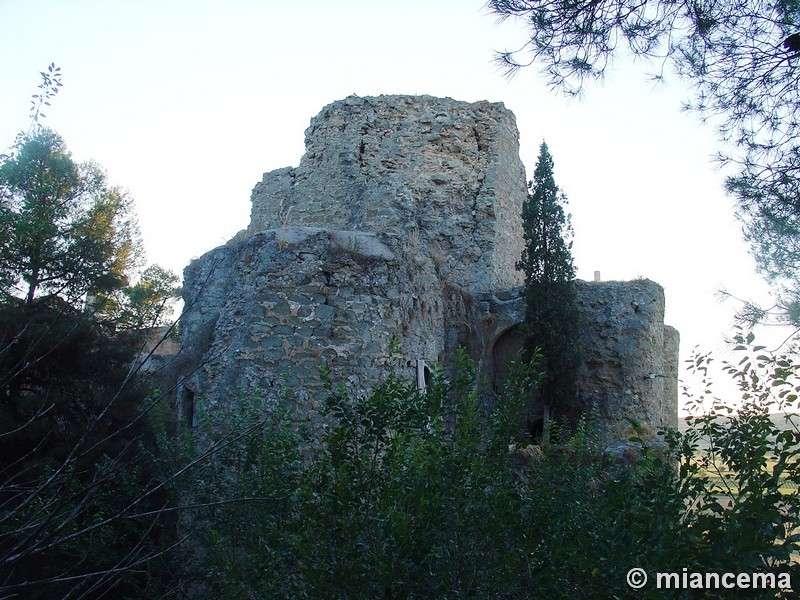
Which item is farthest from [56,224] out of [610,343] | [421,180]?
[610,343]

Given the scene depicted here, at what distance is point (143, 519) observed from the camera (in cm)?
781

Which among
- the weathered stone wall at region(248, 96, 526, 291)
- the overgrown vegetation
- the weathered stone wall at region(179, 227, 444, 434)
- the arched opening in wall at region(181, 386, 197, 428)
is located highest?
the weathered stone wall at region(248, 96, 526, 291)

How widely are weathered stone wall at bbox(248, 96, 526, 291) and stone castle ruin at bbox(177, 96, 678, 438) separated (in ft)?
0.09

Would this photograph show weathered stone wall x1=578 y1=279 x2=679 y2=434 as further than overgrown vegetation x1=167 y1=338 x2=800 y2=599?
Yes

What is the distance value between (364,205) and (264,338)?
20.9 feet

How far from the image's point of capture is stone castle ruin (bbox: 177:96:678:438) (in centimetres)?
904

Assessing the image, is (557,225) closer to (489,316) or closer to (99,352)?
(489,316)

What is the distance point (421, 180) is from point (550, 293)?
352 cm

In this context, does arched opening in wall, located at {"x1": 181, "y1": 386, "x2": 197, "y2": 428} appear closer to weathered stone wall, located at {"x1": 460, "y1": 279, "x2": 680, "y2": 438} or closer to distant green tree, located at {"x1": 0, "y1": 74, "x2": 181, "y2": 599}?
distant green tree, located at {"x1": 0, "y1": 74, "x2": 181, "y2": 599}

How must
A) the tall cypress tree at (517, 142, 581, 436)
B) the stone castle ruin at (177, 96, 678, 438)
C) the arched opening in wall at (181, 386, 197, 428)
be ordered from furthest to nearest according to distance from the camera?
the tall cypress tree at (517, 142, 581, 436) < the arched opening in wall at (181, 386, 197, 428) < the stone castle ruin at (177, 96, 678, 438)

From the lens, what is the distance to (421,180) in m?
15.6

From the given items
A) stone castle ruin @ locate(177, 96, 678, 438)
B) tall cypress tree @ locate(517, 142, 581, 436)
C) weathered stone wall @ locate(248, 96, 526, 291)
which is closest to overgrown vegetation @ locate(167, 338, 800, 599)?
stone castle ruin @ locate(177, 96, 678, 438)

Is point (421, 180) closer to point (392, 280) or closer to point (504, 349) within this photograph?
point (504, 349)

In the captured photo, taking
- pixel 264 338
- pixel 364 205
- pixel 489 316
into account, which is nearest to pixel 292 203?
pixel 364 205
